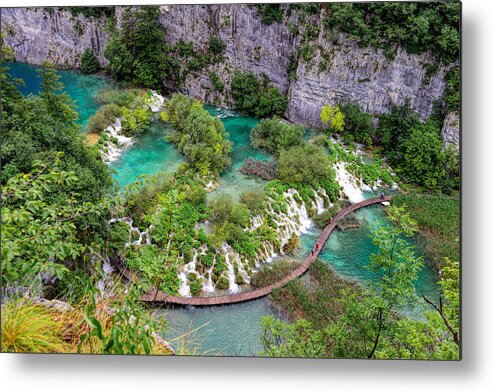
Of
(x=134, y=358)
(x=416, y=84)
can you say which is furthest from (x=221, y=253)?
(x=416, y=84)

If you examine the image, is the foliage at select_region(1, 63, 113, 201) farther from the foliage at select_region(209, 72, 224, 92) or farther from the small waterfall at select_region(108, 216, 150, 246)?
the foliage at select_region(209, 72, 224, 92)

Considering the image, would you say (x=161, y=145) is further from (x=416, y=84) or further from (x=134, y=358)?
(x=416, y=84)

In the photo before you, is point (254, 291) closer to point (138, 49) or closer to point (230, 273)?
point (230, 273)

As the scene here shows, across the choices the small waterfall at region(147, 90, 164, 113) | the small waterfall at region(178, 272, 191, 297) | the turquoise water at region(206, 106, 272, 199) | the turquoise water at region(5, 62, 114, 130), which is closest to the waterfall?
the small waterfall at region(178, 272, 191, 297)

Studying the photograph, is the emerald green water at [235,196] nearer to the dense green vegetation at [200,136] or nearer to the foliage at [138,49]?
the dense green vegetation at [200,136]

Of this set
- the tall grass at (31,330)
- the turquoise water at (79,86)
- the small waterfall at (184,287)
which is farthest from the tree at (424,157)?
the tall grass at (31,330)

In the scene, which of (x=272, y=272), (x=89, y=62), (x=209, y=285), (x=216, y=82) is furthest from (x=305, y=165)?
(x=89, y=62)
